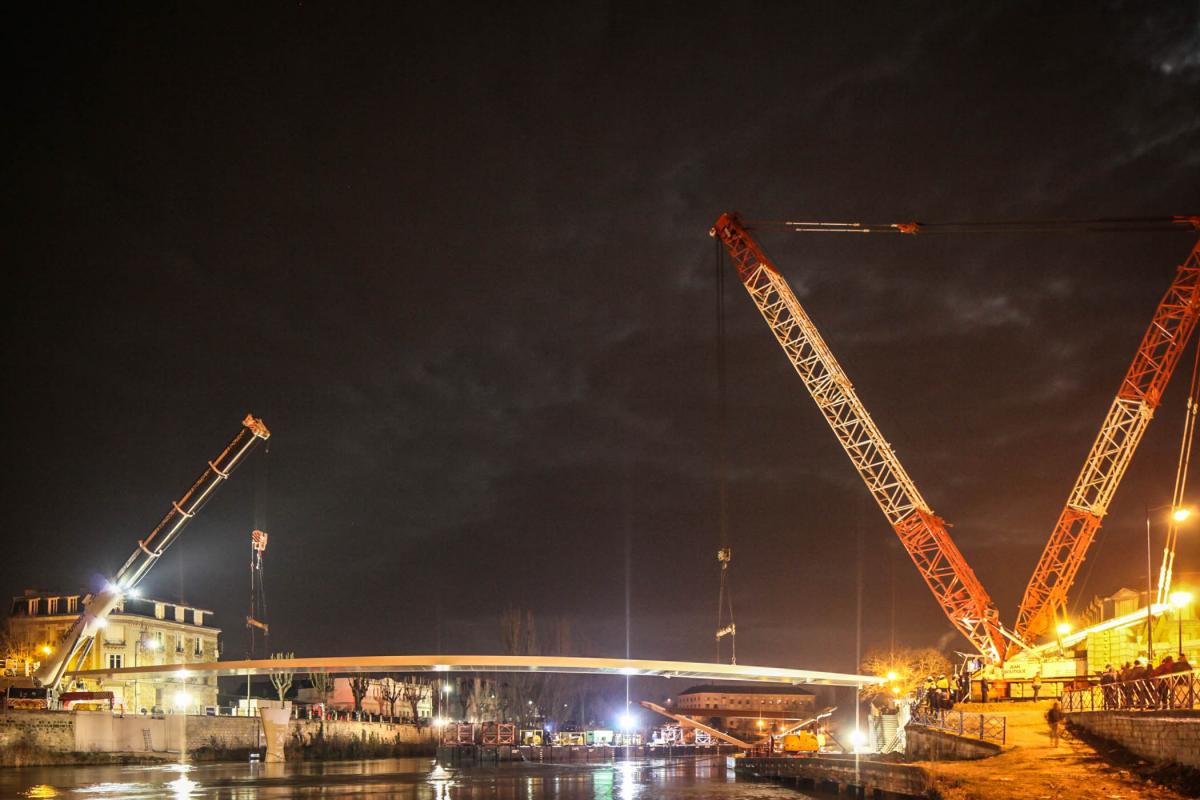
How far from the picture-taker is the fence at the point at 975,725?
37.1m

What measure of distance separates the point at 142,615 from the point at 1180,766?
9334 centimetres

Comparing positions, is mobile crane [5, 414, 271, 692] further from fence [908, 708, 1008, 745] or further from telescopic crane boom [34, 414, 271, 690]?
fence [908, 708, 1008, 745]

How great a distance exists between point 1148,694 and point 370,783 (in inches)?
1503

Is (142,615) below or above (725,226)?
below

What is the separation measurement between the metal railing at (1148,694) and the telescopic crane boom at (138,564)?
52.1 m

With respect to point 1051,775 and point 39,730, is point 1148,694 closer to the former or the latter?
point 1051,775

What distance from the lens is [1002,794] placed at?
90.1ft

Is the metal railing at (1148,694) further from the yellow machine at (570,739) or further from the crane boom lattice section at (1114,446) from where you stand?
the yellow machine at (570,739)

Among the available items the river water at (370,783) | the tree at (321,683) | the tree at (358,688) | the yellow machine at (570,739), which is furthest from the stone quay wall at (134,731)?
the yellow machine at (570,739)

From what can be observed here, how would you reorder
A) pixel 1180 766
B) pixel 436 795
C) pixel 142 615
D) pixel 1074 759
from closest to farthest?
pixel 1180 766 → pixel 1074 759 → pixel 436 795 → pixel 142 615

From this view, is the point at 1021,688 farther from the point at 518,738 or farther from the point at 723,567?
the point at 518,738

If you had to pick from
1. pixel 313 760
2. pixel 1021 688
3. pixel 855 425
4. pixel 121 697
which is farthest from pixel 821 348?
pixel 121 697

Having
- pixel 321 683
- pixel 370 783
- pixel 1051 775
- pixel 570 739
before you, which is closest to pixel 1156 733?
pixel 1051 775

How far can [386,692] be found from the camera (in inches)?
5177
